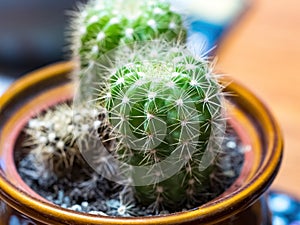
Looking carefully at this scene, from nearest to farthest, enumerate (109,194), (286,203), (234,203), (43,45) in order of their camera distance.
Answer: (234,203) < (109,194) < (286,203) < (43,45)

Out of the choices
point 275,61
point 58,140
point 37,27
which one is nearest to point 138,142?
point 58,140

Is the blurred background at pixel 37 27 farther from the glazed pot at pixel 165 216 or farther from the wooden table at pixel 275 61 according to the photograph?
the glazed pot at pixel 165 216

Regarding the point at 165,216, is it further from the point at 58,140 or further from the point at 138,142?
the point at 58,140

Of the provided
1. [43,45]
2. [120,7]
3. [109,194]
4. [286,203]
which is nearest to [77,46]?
[120,7]

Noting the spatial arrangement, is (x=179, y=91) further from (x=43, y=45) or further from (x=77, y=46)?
(x=43, y=45)

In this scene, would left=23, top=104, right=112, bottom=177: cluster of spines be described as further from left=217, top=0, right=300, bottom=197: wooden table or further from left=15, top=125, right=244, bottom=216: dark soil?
left=217, top=0, right=300, bottom=197: wooden table

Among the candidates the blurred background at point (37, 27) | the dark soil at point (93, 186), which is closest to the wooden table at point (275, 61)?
the blurred background at point (37, 27)
